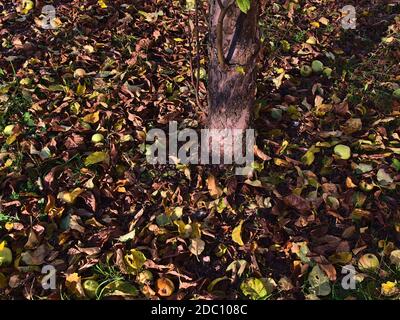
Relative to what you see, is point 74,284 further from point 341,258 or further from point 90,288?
point 341,258

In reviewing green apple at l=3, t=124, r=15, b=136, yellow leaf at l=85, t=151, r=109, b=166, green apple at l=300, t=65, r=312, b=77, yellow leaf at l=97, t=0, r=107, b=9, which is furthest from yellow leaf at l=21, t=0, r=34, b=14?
green apple at l=300, t=65, r=312, b=77

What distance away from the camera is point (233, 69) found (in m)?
2.32

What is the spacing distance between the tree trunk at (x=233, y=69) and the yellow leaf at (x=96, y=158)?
643 mm

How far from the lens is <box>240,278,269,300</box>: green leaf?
211cm

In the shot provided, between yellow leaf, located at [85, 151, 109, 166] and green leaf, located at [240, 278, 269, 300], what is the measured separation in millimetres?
1077

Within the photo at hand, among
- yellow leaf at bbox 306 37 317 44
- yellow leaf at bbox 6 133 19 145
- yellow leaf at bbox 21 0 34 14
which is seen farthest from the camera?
→ yellow leaf at bbox 21 0 34 14

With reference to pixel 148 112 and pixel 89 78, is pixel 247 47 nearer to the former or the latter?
pixel 148 112

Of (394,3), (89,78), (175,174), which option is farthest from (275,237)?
(394,3)

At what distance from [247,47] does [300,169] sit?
0.77 m

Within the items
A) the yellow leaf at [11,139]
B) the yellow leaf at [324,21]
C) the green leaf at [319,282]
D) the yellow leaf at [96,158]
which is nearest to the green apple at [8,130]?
the yellow leaf at [11,139]

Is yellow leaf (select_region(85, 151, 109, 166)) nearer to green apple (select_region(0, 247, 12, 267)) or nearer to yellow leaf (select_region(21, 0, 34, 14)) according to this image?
green apple (select_region(0, 247, 12, 267))

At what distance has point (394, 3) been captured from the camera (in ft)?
12.4

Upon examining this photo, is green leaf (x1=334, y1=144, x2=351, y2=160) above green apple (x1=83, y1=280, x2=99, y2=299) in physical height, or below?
above

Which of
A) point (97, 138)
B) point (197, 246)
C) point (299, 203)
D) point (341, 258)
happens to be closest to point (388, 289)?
point (341, 258)
